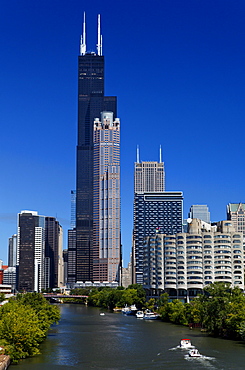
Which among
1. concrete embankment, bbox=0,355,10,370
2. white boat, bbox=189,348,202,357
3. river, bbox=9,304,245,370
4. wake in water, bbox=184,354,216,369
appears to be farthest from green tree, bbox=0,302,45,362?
white boat, bbox=189,348,202,357

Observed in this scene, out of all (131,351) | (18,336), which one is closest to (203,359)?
(131,351)

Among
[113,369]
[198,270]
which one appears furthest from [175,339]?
[198,270]

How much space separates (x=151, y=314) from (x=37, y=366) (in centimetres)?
9289

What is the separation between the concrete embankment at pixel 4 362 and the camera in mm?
71162

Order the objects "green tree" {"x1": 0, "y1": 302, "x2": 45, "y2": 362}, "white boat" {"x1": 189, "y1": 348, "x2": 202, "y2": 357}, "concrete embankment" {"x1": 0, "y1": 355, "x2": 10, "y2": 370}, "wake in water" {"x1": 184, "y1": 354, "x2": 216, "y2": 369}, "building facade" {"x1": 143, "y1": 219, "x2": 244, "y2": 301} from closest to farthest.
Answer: "concrete embankment" {"x1": 0, "y1": 355, "x2": 10, "y2": 370}, "wake in water" {"x1": 184, "y1": 354, "x2": 216, "y2": 369}, "green tree" {"x1": 0, "y1": 302, "x2": 45, "y2": 362}, "white boat" {"x1": 189, "y1": 348, "x2": 202, "y2": 357}, "building facade" {"x1": 143, "y1": 219, "x2": 244, "y2": 301}

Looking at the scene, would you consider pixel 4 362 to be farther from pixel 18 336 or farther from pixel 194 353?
pixel 194 353

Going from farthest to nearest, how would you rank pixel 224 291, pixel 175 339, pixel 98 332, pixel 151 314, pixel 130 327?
pixel 151 314 < pixel 130 327 < pixel 98 332 < pixel 224 291 < pixel 175 339

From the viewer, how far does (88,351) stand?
94312 millimetres

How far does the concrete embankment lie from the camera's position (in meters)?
71.2

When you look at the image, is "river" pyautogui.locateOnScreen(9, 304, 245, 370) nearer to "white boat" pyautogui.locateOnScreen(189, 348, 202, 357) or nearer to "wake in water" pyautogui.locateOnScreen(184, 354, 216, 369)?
"wake in water" pyautogui.locateOnScreen(184, 354, 216, 369)

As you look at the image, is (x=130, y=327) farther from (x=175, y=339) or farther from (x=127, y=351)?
(x=127, y=351)

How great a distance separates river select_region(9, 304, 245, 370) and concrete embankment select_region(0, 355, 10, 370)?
165cm

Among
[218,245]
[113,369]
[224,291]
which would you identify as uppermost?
[218,245]

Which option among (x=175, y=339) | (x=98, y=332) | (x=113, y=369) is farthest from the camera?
(x=98, y=332)
